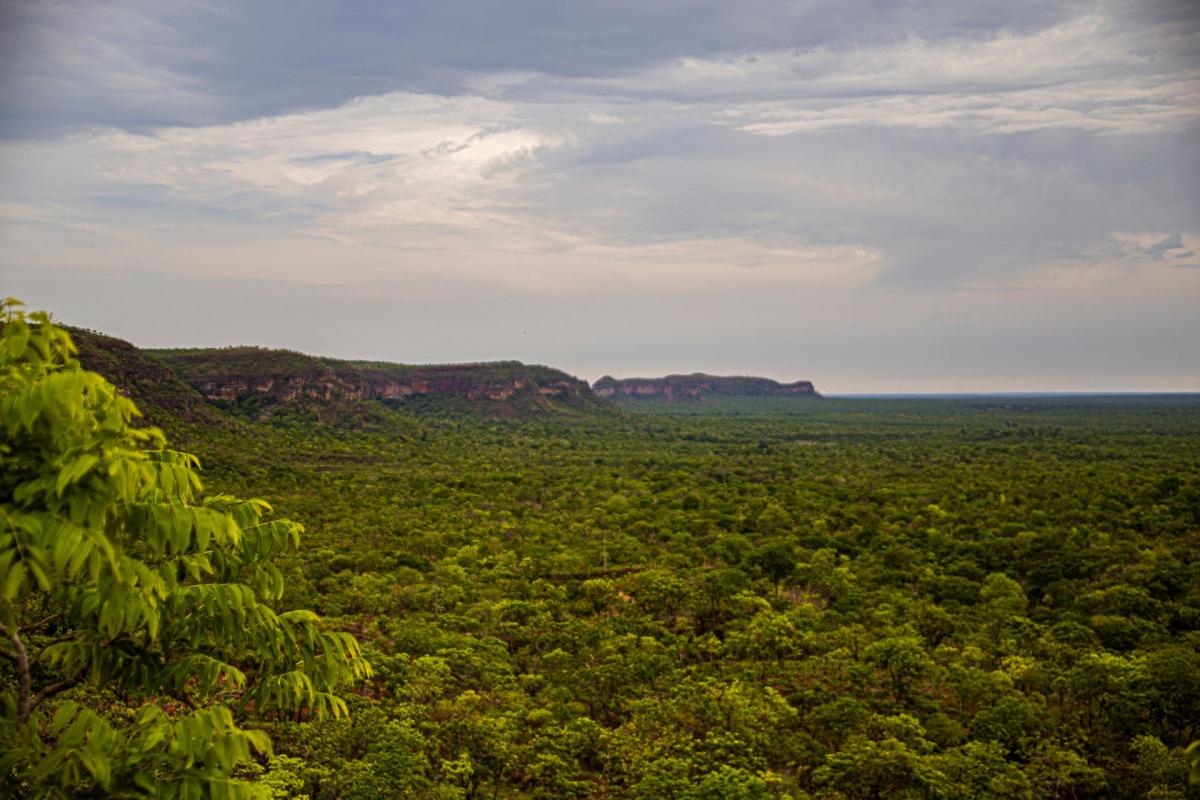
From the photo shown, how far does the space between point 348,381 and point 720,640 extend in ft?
415

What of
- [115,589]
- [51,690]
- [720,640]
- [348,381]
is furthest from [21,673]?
[348,381]

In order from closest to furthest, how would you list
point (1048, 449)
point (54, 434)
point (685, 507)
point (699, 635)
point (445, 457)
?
point (54, 434) < point (699, 635) < point (685, 507) < point (445, 457) < point (1048, 449)

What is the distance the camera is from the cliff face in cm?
12356

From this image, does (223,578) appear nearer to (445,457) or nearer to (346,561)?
(346,561)

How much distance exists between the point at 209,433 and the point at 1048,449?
116 metres

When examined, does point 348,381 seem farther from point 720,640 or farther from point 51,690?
point 51,690

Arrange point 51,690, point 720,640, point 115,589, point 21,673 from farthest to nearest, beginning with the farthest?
point 720,640
point 51,690
point 21,673
point 115,589

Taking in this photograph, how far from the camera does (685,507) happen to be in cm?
5906

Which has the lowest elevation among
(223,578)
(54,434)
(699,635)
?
(699,635)

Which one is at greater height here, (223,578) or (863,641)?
(223,578)

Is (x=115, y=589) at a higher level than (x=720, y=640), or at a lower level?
higher

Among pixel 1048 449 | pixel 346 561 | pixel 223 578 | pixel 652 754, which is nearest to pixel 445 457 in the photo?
pixel 346 561

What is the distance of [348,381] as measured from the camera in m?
144

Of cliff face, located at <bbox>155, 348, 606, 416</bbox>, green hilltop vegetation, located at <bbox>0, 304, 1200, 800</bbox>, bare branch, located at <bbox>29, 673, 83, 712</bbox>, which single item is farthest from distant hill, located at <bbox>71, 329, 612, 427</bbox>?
bare branch, located at <bbox>29, 673, 83, 712</bbox>
